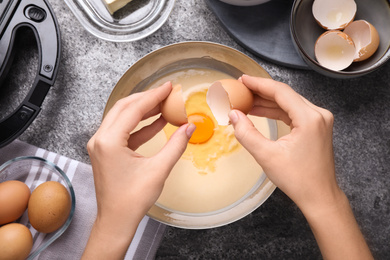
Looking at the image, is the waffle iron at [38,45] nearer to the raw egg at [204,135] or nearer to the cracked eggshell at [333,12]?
the raw egg at [204,135]

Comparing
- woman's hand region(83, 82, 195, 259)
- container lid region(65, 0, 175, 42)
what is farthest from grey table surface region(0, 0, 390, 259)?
woman's hand region(83, 82, 195, 259)

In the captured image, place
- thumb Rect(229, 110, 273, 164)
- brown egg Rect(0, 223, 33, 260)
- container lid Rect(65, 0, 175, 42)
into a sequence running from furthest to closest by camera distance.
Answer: container lid Rect(65, 0, 175, 42), brown egg Rect(0, 223, 33, 260), thumb Rect(229, 110, 273, 164)

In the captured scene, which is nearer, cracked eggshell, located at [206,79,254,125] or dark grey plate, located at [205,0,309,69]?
cracked eggshell, located at [206,79,254,125]

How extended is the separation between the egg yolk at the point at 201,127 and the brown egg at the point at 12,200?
16.1 inches

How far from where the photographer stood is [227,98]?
77 centimetres

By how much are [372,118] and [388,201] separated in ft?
0.68

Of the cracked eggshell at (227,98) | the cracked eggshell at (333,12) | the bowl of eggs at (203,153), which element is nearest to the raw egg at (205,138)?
the bowl of eggs at (203,153)

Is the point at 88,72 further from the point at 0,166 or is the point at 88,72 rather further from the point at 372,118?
the point at 372,118

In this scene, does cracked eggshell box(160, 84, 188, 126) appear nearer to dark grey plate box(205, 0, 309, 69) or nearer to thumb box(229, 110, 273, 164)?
thumb box(229, 110, 273, 164)

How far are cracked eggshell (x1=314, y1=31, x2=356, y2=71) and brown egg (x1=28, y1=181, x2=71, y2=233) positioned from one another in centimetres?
67

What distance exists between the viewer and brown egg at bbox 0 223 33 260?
858 millimetres

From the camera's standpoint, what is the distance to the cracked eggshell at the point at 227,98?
2.51ft

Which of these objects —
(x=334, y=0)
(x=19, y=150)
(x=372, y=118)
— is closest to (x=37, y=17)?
(x=19, y=150)

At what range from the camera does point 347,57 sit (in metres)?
0.88
